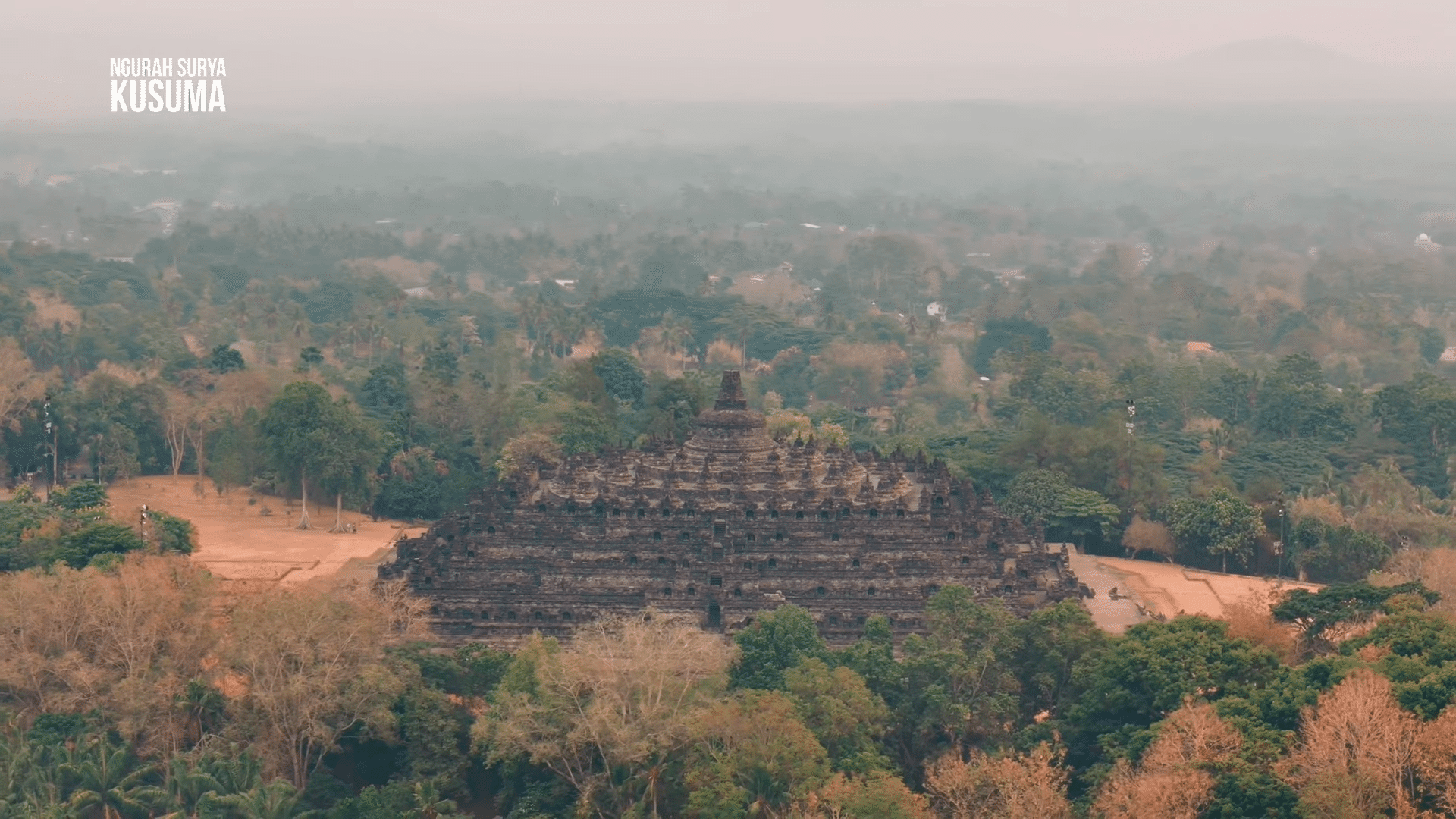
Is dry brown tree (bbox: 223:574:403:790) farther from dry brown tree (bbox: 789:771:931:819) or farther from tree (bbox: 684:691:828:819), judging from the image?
dry brown tree (bbox: 789:771:931:819)

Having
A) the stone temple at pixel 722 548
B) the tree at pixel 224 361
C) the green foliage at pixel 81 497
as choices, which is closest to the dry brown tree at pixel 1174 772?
the stone temple at pixel 722 548

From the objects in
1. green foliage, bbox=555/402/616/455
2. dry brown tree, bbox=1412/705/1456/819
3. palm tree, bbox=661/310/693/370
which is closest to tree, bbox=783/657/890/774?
dry brown tree, bbox=1412/705/1456/819

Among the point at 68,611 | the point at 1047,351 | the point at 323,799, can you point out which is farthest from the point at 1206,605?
the point at 1047,351

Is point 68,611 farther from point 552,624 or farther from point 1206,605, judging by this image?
point 1206,605

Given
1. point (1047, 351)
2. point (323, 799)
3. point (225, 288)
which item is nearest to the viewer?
point (323, 799)

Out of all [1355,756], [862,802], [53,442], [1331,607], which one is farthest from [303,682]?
[53,442]

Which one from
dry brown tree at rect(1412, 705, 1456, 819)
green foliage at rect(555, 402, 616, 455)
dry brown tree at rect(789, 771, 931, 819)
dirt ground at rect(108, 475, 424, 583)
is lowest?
dirt ground at rect(108, 475, 424, 583)

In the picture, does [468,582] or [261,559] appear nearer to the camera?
[468,582]
